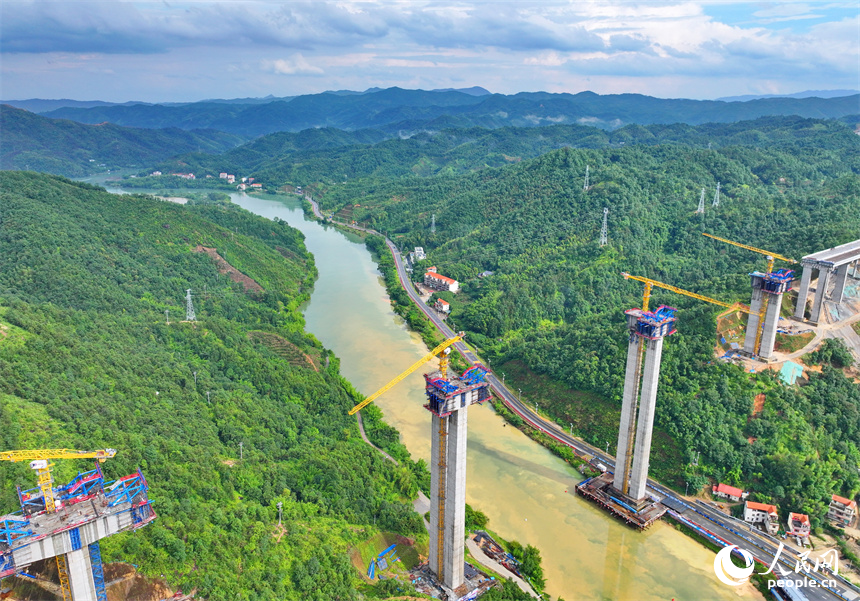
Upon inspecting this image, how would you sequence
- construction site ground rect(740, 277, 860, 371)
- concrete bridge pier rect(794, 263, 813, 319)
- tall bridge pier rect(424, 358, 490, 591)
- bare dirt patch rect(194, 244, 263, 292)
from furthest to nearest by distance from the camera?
bare dirt patch rect(194, 244, 263, 292) < concrete bridge pier rect(794, 263, 813, 319) < construction site ground rect(740, 277, 860, 371) < tall bridge pier rect(424, 358, 490, 591)

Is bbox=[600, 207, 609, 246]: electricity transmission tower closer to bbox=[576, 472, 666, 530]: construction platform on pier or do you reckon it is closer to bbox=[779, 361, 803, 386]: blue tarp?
bbox=[779, 361, 803, 386]: blue tarp

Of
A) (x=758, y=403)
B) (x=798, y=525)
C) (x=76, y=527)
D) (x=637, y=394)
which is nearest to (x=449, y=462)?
(x=637, y=394)

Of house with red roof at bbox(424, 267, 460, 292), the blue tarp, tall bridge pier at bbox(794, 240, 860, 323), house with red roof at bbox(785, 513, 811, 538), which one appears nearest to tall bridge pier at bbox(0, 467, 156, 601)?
house with red roof at bbox(785, 513, 811, 538)

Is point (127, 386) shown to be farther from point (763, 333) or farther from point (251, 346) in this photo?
point (763, 333)

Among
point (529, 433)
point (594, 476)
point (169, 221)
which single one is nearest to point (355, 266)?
point (169, 221)

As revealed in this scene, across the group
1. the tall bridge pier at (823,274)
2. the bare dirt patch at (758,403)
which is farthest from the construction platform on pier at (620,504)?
the tall bridge pier at (823,274)

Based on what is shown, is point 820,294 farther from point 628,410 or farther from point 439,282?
point 439,282
